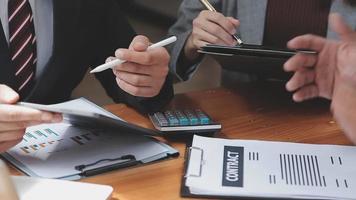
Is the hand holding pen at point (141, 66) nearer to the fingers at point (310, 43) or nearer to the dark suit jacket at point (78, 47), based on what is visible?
the dark suit jacket at point (78, 47)

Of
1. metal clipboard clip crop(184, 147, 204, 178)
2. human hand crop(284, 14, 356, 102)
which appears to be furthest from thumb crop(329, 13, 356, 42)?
metal clipboard clip crop(184, 147, 204, 178)

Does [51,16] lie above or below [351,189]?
above

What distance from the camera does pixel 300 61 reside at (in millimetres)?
1005

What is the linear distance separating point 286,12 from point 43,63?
68cm

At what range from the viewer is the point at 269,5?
5.07 ft

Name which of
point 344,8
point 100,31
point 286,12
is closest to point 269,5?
point 286,12

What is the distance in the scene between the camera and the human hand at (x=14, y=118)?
2.90 feet

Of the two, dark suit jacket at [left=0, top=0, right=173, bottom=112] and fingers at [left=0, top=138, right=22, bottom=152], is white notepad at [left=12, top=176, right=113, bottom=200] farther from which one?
dark suit jacket at [left=0, top=0, right=173, bottom=112]

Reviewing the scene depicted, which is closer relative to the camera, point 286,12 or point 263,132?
point 263,132

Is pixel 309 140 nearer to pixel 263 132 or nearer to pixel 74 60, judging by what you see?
pixel 263 132

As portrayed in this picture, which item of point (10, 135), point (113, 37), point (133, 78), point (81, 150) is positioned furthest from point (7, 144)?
point (113, 37)

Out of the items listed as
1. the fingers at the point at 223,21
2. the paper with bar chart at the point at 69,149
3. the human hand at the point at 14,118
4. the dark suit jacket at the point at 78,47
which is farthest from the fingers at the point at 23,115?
the fingers at the point at 223,21

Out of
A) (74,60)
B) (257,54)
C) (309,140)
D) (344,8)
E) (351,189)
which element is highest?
(344,8)

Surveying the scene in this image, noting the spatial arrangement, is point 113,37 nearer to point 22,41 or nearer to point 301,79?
point 22,41
